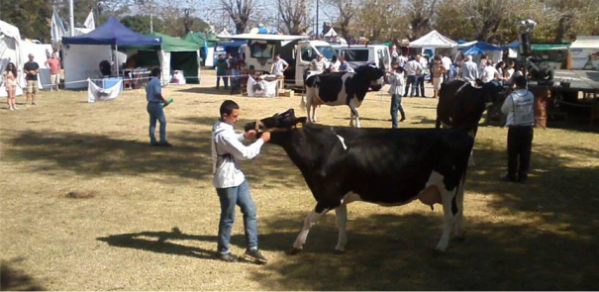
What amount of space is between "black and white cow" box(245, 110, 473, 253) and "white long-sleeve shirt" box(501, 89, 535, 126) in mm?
3461

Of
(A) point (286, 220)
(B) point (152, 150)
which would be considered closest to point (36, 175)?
(B) point (152, 150)

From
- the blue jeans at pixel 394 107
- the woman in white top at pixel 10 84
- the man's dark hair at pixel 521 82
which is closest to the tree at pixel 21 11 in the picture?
the woman in white top at pixel 10 84

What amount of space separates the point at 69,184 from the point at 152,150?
3070 millimetres

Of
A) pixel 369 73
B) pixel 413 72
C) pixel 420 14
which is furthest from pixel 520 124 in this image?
pixel 420 14

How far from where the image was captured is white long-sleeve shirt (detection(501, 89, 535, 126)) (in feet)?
32.5

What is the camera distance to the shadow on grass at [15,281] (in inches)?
239

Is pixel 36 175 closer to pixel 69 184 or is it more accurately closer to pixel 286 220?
pixel 69 184

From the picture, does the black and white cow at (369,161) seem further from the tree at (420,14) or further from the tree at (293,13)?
the tree at (293,13)

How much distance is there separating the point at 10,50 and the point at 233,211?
838 inches

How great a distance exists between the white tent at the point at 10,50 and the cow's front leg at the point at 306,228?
68.7 ft

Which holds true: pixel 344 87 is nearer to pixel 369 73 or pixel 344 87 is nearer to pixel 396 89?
pixel 369 73

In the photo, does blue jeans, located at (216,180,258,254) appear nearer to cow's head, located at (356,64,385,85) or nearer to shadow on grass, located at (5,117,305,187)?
shadow on grass, located at (5,117,305,187)

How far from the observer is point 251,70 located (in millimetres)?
27531

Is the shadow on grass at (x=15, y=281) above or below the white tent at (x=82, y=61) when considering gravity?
below
